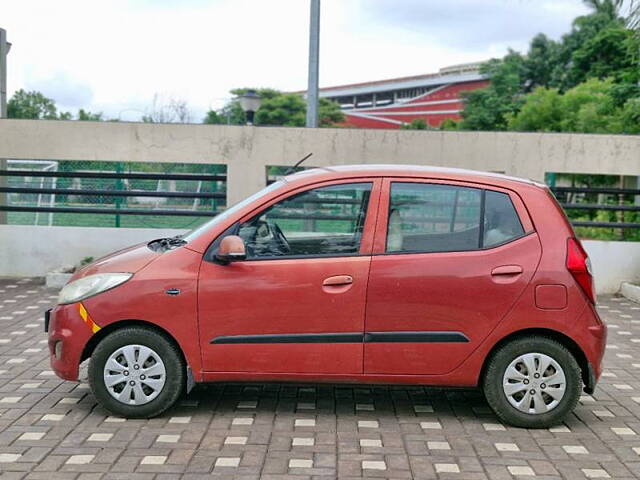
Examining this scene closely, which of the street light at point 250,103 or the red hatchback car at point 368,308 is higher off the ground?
the street light at point 250,103

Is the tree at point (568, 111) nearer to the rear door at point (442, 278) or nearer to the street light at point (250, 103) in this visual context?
the street light at point (250, 103)

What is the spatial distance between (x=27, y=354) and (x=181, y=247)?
269 centimetres

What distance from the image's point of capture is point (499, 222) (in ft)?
16.5

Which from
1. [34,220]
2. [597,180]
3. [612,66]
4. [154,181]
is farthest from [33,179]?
[612,66]

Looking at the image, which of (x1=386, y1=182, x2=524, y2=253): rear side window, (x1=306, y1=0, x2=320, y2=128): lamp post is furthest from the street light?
(x1=386, y1=182, x2=524, y2=253): rear side window

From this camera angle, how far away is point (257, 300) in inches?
192

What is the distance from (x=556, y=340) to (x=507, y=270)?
1.94ft

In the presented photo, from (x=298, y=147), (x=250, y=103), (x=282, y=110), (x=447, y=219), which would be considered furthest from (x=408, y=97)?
(x=447, y=219)

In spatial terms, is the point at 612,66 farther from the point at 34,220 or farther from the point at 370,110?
the point at 370,110

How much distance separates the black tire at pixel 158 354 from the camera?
4930 millimetres

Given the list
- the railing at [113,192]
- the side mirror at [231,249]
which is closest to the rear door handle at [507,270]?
the side mirror at [231,249]

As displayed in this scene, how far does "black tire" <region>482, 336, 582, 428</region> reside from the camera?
16.1ft

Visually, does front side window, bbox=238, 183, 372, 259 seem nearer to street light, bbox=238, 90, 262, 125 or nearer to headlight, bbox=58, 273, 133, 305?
headlight, bbox=58, 273, 133, 305

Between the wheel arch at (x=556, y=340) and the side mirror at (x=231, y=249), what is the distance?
1.76 m
